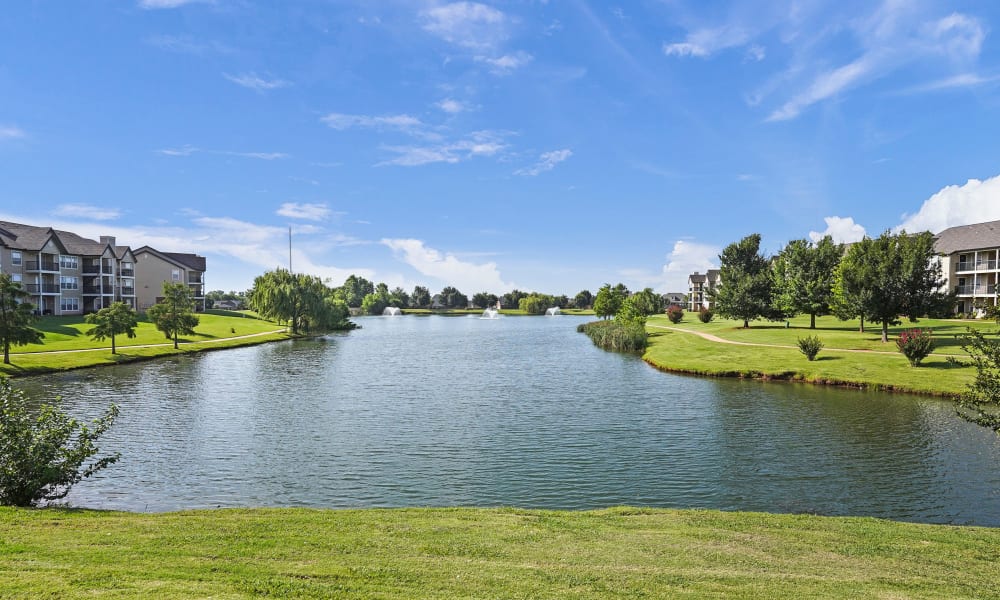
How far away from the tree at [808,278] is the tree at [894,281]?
39.2 ft

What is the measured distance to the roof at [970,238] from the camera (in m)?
73.4

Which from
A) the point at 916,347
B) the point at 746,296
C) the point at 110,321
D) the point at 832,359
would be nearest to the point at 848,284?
the point at 832,359

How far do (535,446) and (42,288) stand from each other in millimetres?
88442

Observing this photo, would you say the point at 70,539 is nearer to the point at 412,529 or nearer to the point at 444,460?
the point at 412,529

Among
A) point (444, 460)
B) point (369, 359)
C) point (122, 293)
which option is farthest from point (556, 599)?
point (122, 293)

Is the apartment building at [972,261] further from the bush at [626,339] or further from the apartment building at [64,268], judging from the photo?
the apartment building at [64,268]

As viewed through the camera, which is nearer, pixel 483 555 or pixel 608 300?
pixel 483 555

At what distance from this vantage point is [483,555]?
1044cm

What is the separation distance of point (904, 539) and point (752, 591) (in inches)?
224

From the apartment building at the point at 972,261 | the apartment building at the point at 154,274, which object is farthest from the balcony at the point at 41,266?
the apartment building at the point at 972,261

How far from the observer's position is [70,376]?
41906 mm

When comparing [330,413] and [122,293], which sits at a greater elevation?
[122,293]

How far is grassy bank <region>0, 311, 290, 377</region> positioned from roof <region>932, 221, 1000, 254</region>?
31.6 meters

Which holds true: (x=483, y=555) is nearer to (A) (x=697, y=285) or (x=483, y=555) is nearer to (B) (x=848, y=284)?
(B) (x=848, y=284)
